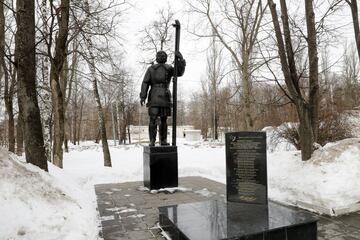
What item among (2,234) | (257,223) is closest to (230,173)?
(257,223)

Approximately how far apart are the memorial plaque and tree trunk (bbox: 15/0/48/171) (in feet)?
11.7

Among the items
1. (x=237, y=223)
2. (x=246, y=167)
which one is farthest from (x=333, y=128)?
(x=237, y=223)

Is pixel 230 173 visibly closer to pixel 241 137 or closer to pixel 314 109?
pixel 241 137

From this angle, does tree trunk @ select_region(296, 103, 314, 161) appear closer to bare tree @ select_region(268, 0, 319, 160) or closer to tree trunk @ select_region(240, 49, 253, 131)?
bare tree @ select_region(268, 0, 319, 160)

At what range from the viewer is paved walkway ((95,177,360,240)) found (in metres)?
4.43

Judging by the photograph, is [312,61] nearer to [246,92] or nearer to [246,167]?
[246,167]

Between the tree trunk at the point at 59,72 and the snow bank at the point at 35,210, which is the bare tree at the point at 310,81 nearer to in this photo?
the snow bank at the point at 35,210

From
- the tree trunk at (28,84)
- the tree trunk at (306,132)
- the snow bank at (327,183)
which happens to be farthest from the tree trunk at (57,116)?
the tree trunk at (306,132)

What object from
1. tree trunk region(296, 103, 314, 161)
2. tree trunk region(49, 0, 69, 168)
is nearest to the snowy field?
tree trunk region(296, 103, 314, 161)

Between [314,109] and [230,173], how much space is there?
4155 mm

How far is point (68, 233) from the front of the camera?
4.02 m

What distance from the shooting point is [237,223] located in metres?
4.02

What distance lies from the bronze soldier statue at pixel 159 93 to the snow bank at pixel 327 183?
2.99m

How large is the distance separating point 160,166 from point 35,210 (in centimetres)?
336
